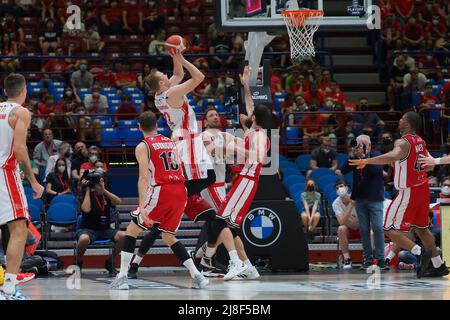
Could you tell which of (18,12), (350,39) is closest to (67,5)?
(18,12)

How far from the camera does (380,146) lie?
58.8ft

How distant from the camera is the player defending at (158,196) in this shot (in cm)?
1030

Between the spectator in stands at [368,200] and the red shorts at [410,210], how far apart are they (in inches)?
45.2

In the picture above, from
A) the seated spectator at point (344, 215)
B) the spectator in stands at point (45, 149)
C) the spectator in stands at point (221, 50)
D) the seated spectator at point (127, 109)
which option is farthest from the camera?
the spectator in stands at point (221, 50)

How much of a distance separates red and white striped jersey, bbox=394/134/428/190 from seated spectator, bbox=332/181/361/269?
2.21m

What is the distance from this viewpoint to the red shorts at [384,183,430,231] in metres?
12.1

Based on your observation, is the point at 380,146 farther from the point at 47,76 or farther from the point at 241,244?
the point at 47,76

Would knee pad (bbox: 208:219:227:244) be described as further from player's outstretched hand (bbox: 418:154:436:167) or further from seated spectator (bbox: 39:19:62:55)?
seated spectator (bbox: 39:19:62:55)

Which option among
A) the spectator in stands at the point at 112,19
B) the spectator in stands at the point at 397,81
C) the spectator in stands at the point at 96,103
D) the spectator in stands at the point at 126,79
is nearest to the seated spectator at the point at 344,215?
the spectator in stands at the point at 96,103

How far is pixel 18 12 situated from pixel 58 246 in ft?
31.6

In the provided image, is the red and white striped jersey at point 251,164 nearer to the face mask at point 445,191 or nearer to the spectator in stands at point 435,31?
the face mask at point 445,191

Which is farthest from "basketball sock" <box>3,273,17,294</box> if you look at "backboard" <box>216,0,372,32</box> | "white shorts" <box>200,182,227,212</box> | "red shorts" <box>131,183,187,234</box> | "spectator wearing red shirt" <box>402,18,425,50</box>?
"spectator wearing red shirt" <box>402,18,425,50</box>

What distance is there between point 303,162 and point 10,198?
1039 cm

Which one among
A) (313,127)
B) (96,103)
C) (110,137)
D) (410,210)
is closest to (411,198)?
(410,210)
